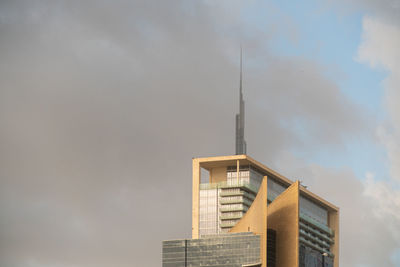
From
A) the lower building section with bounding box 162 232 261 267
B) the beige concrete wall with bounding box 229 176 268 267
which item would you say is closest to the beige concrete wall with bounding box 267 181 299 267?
the beige concrete wall with bounding box 229 176 268 267

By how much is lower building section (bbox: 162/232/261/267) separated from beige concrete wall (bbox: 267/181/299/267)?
8.76m

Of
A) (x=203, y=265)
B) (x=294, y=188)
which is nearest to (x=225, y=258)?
(x=203, y=265)

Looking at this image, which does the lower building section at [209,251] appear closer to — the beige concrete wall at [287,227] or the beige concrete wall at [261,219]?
the beige concrete wall at [261,219]

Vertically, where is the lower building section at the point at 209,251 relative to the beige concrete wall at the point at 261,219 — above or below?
below

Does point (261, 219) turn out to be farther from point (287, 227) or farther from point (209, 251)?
point (209, 251)

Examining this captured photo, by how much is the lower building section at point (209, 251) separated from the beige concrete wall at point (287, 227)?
8.76m

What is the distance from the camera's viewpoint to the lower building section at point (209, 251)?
179m

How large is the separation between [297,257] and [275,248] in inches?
277

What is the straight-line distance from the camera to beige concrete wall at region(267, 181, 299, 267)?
183 meters

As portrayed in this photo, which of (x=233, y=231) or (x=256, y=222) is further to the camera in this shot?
(x=233, y=231)

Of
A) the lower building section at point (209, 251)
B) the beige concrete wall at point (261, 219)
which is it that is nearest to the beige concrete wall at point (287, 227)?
the beige concrete wall at point (261, 219)

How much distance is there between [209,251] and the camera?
184 m

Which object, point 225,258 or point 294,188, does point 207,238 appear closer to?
point 225,258

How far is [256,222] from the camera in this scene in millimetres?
178875
